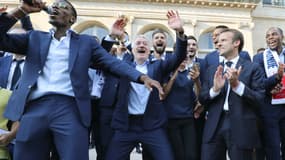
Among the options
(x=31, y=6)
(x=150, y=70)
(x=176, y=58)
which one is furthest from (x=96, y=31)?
(x=31, y=6)

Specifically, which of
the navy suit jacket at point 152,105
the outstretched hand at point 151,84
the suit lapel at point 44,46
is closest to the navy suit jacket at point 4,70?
the navy suit jacket at point 152,105

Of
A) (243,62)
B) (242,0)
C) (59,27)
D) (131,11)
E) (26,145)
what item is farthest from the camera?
(242,0)

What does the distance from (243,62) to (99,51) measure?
5.45 ft

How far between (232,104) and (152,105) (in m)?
0.92

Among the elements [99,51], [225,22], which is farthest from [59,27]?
[225,22]

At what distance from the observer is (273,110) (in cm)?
492

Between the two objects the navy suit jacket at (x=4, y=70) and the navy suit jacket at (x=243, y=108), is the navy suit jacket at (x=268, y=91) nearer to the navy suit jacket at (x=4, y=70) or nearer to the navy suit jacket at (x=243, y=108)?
the navy suit jacket at (x=243, y=108)

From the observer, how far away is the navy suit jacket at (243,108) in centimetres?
367

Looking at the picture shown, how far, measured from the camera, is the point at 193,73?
448cm

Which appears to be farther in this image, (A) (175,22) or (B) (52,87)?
(A) (175,22)

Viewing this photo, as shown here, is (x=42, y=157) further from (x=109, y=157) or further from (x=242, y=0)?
(x=242, y=0)

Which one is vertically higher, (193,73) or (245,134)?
(193,73)

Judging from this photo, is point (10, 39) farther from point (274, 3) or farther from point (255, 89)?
point (274, 3)

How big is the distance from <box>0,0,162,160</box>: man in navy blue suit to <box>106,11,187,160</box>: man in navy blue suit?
37.7 inches
